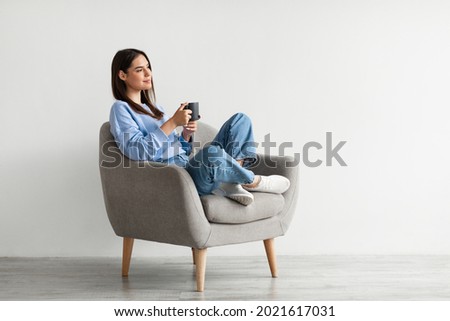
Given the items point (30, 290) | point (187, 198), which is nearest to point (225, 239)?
point (187, 198)

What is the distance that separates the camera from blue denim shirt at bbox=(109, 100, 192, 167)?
320 cm

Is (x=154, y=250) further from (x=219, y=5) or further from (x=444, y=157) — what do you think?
(x=444, y=157)

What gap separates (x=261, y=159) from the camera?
11.6 feet

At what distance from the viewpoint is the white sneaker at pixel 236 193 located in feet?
10.3

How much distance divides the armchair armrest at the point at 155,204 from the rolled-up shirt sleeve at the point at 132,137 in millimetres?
56

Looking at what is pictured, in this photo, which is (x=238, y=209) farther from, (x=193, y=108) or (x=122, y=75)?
(x=122, y=75)

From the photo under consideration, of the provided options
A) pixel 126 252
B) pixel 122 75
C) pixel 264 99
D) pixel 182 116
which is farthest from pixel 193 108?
pixel 264 99

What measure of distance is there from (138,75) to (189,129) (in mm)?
358

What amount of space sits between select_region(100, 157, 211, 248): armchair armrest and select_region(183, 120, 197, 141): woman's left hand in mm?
282

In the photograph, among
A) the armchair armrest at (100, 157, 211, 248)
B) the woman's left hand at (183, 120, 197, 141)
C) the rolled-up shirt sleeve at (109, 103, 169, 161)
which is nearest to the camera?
the armchair armrest at (100, 157, 211, 248)

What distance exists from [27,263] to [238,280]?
3.93 ft

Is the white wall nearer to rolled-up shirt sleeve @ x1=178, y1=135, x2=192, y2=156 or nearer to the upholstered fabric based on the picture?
rolled-up shirt sleeve @ x1=178, y1=135, x2=192, y2=156

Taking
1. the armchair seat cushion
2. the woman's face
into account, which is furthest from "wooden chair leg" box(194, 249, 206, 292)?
the woman's face

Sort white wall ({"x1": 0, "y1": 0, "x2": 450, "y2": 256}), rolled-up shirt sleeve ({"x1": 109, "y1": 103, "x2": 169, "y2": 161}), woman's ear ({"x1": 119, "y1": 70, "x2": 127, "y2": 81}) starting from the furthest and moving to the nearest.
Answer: white wall ({"x1": 0, "y1": 0, "x2": 450, "y2": 256}), woman's ear ({"x1": 119, "y1": 70, "x2": 127, "y2": 81}), rolled-up shirt sleeve ({"x1": 109, "y1": 103, "x2": 169, "y2": 161})
